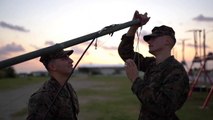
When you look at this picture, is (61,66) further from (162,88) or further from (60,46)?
(60,46)

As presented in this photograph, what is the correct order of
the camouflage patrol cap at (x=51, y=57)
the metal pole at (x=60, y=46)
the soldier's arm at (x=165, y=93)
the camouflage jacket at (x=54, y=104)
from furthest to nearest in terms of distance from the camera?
the camouflage patrol cap at (x=51, y=57)
the camouflage jacket at (x=54, y=104)
the soldier's arm at (x=165, y=93)
the metal pole at (x=60, y=46)

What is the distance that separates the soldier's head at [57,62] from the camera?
4.46 metres

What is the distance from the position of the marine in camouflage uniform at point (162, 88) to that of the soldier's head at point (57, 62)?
3.25ft

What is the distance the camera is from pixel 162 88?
12.6ft

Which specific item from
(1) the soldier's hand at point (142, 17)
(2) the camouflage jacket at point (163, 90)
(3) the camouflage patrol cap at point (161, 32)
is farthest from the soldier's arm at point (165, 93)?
(1) the soldier's hand at point (142, 17)

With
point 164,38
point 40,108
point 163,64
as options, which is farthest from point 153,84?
point 40,108

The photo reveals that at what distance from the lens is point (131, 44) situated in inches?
189

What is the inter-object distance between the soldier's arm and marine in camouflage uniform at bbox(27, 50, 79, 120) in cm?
Answer: 89

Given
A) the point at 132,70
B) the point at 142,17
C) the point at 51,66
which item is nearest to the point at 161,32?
the point at 142,17

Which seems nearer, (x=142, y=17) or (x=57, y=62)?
(x=142, y=17)

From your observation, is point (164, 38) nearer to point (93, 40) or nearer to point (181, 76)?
point (181, 76)

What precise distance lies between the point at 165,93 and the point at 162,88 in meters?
0.09

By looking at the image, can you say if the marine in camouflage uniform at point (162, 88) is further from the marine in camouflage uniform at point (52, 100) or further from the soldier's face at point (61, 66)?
the soldier's face at point (61, 66)

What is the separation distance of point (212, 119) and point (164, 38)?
378 inches
